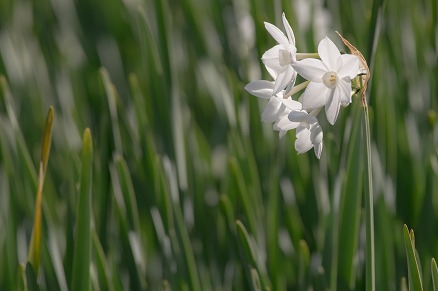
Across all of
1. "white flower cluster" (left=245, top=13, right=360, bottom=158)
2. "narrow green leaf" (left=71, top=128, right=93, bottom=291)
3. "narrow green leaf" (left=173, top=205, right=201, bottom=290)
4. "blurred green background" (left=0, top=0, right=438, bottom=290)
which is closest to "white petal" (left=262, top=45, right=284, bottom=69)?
"white flower cluster" (left=245, top=13, right=360, bottom=158)

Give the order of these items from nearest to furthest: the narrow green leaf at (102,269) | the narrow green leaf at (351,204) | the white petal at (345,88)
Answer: the white petal at (345,88) → the narrow green leaf at (351,204) → the narrow green leaf at (102,269)

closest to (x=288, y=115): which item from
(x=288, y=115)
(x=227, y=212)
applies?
(x=288, y=115)

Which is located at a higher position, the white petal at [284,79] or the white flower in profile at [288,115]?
the white petal at [284,79]

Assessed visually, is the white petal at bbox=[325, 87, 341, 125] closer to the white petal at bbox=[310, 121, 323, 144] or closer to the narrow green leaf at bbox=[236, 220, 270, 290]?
the white petal at bbox=[310, 121, 323, 144]

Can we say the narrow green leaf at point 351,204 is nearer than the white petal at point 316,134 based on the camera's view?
No

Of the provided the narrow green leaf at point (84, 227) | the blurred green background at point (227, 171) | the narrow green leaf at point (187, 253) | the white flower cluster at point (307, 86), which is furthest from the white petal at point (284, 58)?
the narrow green leaf at point (187, 253)

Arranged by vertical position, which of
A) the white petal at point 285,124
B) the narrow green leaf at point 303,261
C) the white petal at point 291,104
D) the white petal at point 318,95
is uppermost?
the white petal at point 318,95

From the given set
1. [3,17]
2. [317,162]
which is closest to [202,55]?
[317,162]

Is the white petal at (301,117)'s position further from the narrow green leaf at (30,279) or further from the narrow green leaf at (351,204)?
the narrow green leaf at (30,279)

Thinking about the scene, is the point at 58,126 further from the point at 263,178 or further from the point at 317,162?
the point at 317,162
